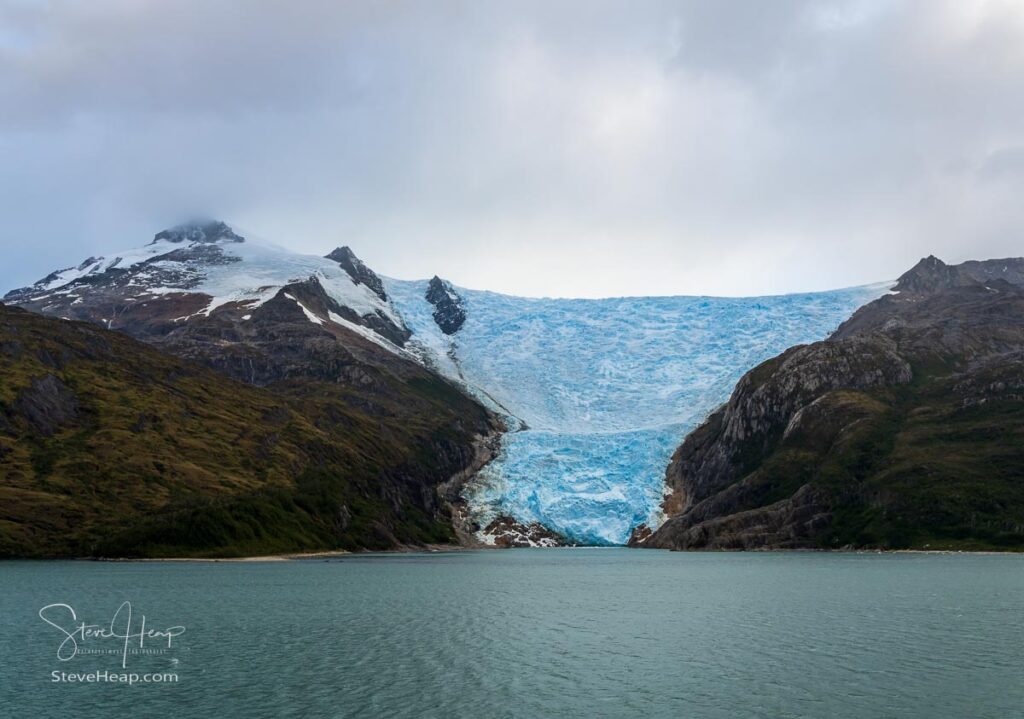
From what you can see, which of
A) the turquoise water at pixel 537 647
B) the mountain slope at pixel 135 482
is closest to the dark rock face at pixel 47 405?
the mountain slope at pixel 135 482

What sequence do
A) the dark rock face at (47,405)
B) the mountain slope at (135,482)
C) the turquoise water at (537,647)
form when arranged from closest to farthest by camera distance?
the turquoise water at (537,647)
the mountain slope at (135,482)
the dark rock face at (47,405)

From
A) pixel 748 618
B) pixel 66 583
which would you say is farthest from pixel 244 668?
pixel 66 583

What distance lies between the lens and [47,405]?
174000 millimetres

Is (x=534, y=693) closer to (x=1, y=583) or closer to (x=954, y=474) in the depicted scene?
(x=1, y=583)

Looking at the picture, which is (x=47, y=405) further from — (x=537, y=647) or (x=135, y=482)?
(x=537, y=647)

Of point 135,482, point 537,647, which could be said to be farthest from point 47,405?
point 537,647

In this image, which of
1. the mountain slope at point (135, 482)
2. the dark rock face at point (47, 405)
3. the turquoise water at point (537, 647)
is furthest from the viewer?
the dark rock face at point (47, 405)

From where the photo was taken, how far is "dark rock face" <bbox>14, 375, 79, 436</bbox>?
169 metres

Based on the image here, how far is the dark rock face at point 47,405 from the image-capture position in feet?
554

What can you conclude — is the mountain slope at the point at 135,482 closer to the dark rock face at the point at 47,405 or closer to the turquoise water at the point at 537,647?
the dark rock face at the point at 47,405

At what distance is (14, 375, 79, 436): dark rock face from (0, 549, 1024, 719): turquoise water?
75.8m

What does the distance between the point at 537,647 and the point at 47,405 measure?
507 feet

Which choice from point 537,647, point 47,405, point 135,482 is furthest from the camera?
point 47,405

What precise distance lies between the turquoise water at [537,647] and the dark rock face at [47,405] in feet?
249
